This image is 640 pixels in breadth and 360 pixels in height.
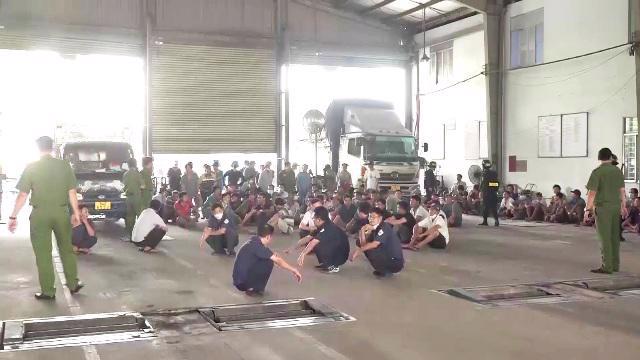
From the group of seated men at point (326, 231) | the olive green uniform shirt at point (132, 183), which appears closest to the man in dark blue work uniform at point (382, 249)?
the group of seated men at point (326, 231)

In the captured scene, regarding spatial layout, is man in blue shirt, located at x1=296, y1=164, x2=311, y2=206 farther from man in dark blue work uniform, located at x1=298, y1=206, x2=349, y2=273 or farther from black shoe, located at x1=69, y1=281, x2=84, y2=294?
black shoe, located at x1=69, y1=281, x2=84, y2=294

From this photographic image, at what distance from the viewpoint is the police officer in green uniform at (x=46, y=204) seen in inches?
300

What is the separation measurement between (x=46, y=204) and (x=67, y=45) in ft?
61.6

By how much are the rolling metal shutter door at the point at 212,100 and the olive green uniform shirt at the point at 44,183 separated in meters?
18.1

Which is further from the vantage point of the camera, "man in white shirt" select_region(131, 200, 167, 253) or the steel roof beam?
the steel roof beam

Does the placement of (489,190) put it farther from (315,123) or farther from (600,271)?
(315,123)

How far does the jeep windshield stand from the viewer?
16.1 metres

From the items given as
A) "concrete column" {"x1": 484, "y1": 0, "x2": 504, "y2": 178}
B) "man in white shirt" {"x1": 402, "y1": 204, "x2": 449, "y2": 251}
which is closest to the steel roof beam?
"concrete column" {"x1": 484, "y1": 0, "x2": 504, "y2": 178}

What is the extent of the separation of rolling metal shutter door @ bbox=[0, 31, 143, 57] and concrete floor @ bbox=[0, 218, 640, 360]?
13496mm

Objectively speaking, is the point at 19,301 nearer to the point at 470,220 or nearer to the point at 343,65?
the point at 470,220

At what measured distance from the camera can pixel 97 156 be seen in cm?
1653

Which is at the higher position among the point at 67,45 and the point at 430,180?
the point at 67,45

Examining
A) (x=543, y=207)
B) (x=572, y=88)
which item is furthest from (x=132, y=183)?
(x=572, y=88)

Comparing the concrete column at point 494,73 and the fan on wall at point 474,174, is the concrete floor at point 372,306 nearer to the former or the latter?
the fan on wall at point 474,174
